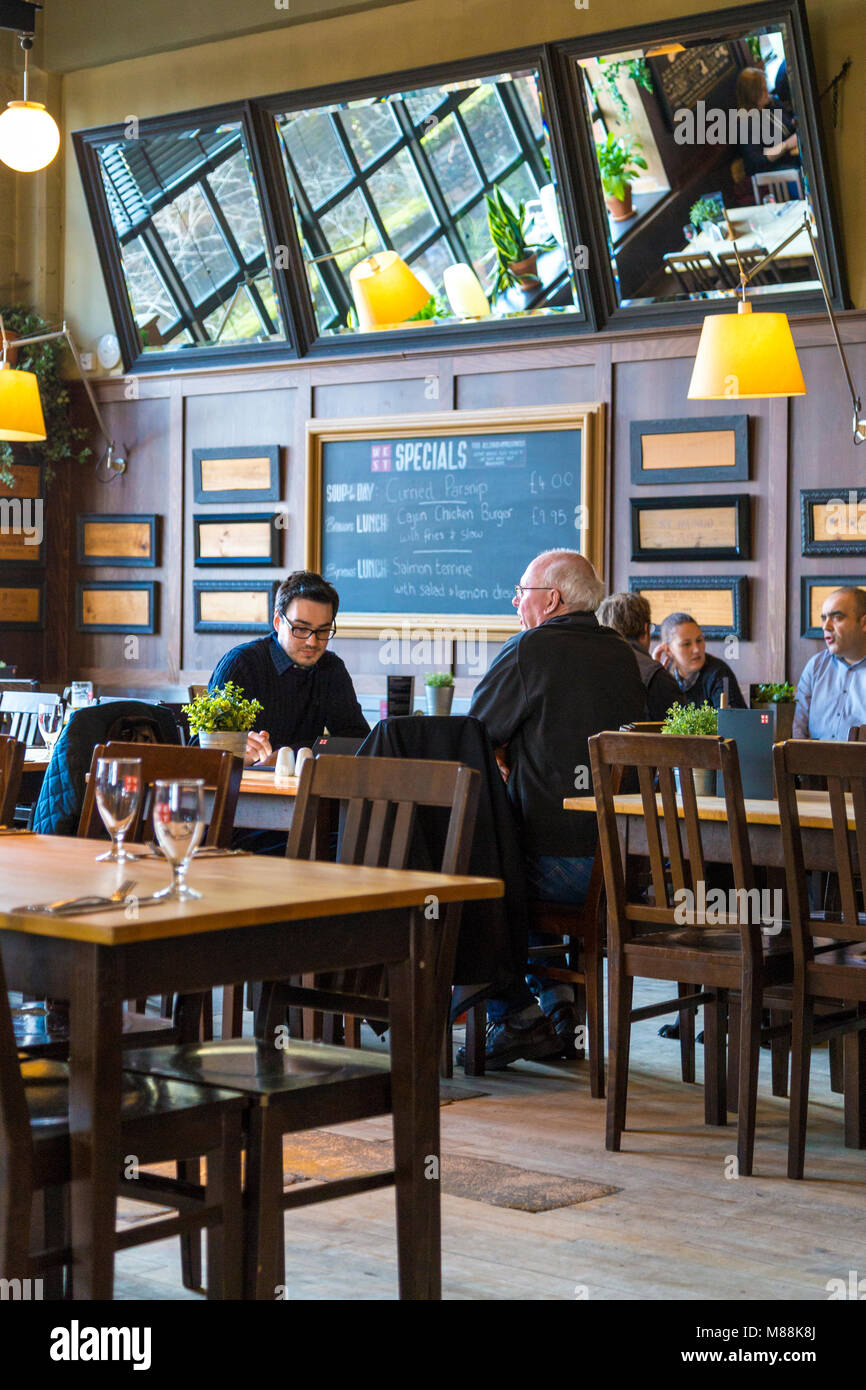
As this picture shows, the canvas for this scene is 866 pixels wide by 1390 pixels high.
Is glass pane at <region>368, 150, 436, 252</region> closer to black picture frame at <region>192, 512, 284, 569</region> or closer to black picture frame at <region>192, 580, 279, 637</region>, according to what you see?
black picture frame at <region>192, 512, 284, 569</region>

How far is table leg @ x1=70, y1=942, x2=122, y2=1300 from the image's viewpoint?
208 cm

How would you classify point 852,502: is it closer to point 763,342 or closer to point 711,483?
point 711,483

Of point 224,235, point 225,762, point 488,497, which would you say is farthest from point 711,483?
point 225,762

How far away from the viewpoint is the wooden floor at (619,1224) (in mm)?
2934

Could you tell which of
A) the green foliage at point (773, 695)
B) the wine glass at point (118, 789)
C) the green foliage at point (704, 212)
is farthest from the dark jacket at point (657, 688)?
the wine glass at point (118, 789)

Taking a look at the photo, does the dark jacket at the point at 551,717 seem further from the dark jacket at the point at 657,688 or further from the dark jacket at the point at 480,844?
the dark jacket at the point at 657,688

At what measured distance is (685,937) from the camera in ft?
13.3

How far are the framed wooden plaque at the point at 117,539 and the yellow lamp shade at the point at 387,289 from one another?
1.83 metres

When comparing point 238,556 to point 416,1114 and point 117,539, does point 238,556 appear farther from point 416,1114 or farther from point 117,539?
point 416,1114

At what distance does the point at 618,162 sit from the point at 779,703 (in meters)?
3.46

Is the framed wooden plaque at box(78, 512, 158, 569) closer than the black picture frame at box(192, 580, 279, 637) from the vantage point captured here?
No

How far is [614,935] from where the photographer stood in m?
3.96

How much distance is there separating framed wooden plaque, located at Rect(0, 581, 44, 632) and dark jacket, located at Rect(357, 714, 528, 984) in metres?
5.17

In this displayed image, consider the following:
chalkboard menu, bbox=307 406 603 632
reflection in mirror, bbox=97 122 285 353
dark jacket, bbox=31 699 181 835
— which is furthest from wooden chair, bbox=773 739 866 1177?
reflection in mirror, bbox=97 122 285 353
